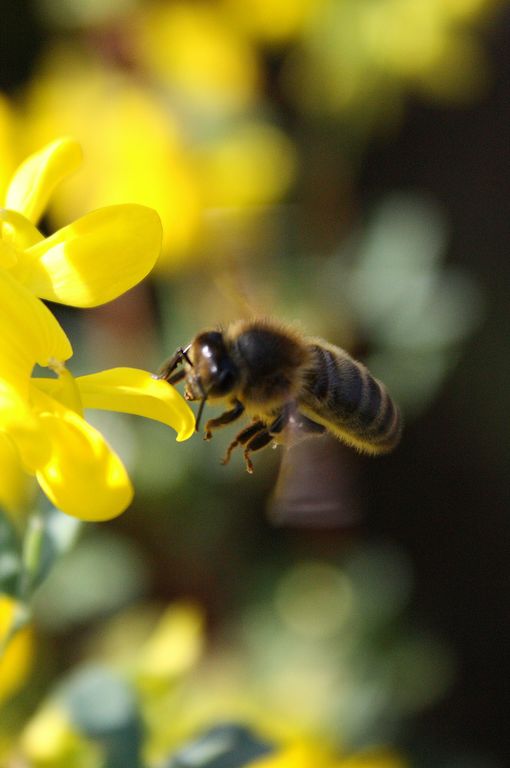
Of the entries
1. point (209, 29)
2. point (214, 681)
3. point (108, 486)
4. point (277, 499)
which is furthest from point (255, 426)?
point (209, 29)

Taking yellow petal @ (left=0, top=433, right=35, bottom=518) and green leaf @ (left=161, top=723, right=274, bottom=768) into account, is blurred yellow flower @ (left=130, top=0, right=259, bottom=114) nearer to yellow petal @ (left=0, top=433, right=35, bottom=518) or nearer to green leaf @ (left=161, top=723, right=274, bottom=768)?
yellow petal @ (left=0, top=433, right=35, bottom=518)

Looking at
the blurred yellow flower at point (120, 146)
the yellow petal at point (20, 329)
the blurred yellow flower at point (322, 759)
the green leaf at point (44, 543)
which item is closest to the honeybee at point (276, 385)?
the green leaf at point (44, 543)

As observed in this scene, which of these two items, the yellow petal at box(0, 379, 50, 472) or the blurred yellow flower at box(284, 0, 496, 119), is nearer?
the yellow petal at box(0, 379, 50, 472)

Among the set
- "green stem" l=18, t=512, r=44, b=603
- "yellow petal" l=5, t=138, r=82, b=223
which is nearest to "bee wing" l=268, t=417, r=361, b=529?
"green stem" l=18, t=512, r=44, b=603

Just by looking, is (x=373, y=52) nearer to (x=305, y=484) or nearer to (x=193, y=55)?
(x=193, y=55)

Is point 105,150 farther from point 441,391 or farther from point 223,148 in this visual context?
point 441,391

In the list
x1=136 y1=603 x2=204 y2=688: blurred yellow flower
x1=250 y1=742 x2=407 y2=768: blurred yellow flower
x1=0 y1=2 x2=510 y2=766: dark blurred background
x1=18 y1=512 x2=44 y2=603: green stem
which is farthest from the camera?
x1=0 y1=2 x2=510 y2=766: dark blurred background
